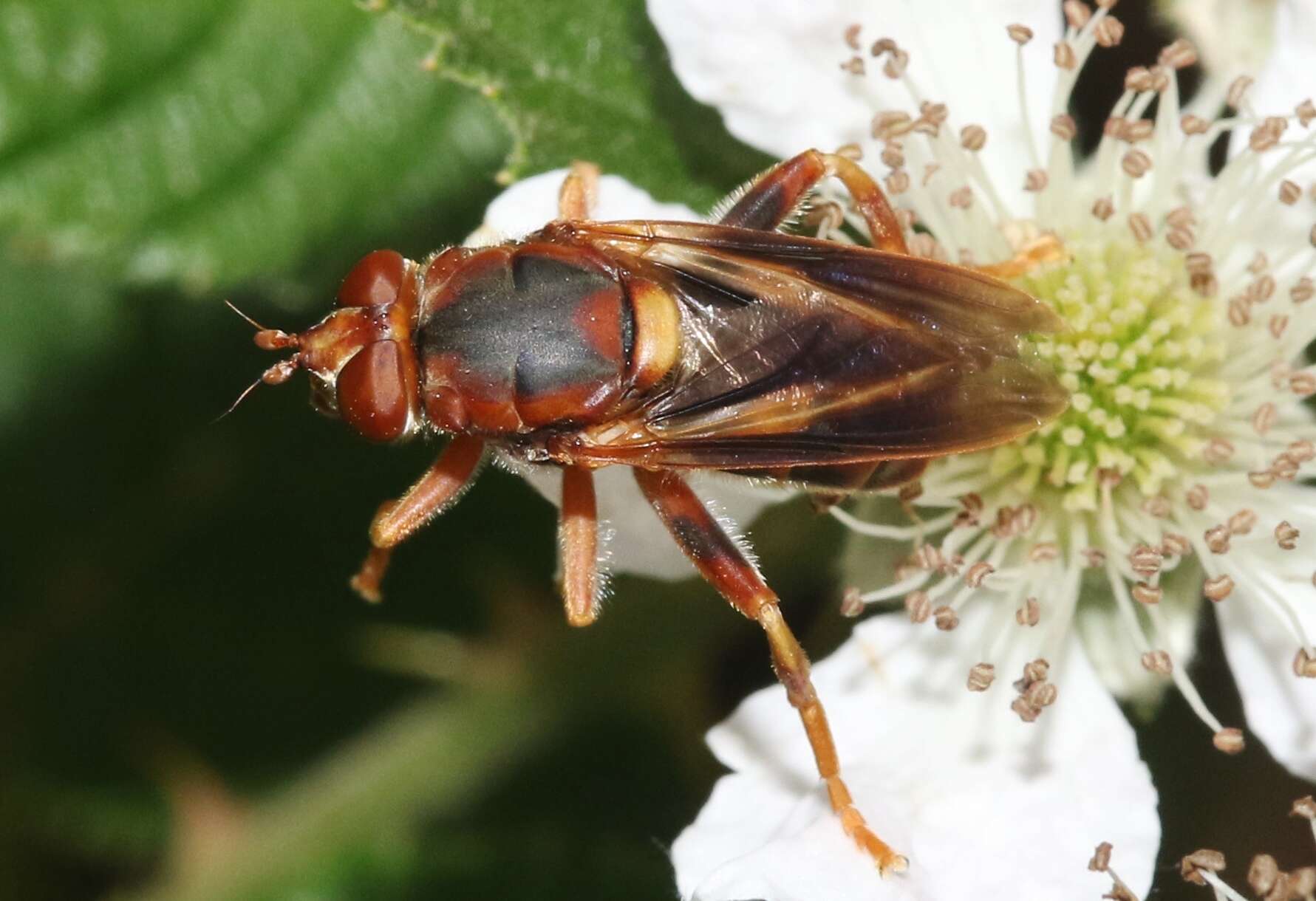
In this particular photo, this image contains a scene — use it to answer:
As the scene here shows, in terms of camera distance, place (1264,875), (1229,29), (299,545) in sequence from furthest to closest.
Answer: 1. (299,545)
2. (1229,29)
3. (1264,875)

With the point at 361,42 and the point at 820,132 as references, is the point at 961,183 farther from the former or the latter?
the point at 361,42

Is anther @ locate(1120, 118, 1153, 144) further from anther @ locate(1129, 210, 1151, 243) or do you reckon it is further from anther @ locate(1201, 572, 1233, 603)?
anther @ locate(1201, 572, 1233, 603)

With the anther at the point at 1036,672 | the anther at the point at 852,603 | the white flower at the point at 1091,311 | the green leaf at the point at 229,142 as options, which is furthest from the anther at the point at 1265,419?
the green leaf at the point at 229,142

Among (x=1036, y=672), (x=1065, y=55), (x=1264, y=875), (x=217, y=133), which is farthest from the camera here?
(x=217, y=133)

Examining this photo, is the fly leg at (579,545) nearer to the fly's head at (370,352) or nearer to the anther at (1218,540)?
the fly's head at (370,352)

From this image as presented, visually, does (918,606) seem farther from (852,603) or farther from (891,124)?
(891,124)

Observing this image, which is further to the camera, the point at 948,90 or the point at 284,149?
the point at 284,149

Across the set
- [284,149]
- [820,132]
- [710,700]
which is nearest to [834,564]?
[710,700]

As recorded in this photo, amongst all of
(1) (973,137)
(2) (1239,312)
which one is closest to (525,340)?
(1) (973,137)
